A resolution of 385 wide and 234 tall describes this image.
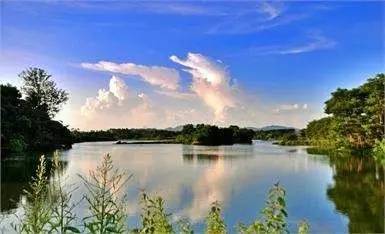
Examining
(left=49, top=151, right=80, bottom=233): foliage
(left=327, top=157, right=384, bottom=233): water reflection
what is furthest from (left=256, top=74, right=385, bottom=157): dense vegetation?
(left=49, top=151, right=80, bottom=233): foliage

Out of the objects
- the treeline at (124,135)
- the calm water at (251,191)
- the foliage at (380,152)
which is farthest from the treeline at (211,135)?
the calm water at (251,191)

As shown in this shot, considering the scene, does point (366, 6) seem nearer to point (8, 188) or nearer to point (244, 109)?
point (244, 109)

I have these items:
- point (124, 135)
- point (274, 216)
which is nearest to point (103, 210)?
point (274, 216)

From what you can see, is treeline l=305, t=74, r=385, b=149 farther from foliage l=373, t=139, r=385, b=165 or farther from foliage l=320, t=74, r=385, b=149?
foliage l=373, t=139, r=385, b=165

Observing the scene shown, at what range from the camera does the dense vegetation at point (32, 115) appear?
20.4 meters

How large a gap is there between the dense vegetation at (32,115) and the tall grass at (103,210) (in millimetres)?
16265

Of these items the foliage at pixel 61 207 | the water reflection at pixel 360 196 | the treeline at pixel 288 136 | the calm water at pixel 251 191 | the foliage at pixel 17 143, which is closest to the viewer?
the foliage at pixel 61 207

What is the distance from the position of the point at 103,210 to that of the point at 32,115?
22510mm

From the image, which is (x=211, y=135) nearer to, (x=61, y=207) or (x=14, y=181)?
(x=14, y=181)

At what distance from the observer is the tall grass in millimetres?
2059

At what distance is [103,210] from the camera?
82.5 inches

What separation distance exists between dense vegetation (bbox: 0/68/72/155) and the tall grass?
16265 millimetres

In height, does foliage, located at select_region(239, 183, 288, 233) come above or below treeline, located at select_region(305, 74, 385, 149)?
below

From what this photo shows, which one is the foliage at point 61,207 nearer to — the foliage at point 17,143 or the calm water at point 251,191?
the calm water at point 251,191
